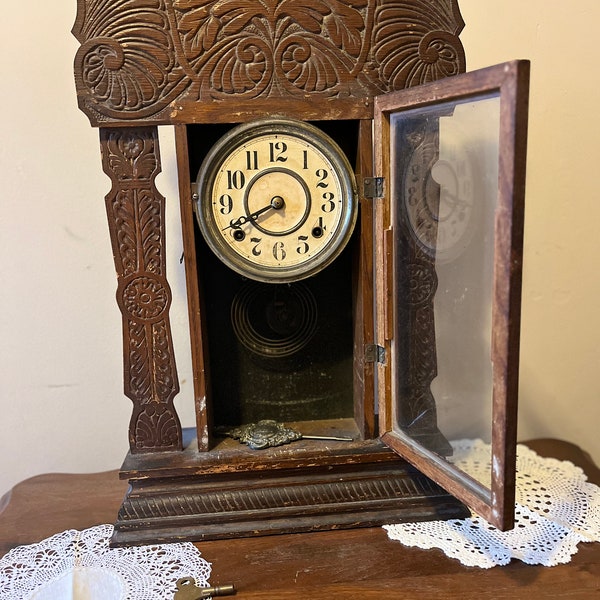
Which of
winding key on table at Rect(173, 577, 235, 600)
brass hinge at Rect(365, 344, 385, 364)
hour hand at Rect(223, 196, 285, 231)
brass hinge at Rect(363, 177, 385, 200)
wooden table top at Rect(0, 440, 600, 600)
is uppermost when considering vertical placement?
brass hinge at Rect(363, 177, 385, 200)

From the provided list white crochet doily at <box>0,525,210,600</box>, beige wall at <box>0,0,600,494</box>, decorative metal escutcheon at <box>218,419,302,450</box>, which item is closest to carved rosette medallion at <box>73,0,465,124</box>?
beige wall at <box>0,0,600,494</box>

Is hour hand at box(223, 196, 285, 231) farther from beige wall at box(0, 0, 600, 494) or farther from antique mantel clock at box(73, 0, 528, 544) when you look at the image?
beige wall at box(0, 0, 600, 494)

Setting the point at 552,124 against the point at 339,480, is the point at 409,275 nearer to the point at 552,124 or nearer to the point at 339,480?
the point at 339,480

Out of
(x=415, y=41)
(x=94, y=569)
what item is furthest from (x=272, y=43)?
(x=94, y=569)

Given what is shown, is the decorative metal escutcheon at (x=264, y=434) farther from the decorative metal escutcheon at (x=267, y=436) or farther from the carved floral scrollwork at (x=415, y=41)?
the carved floral scrollwork at (x=415, y=41)

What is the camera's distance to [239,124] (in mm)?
1304

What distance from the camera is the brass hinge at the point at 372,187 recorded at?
1277 mm

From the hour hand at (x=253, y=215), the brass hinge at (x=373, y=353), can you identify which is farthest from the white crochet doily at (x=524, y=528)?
the hour hand at (x=253, y=215)

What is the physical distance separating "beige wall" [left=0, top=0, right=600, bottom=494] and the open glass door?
2.07 ft

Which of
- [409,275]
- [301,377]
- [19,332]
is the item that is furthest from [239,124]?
[19,332]

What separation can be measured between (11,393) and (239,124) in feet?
3.38

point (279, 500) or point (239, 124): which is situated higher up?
point (239, 124)

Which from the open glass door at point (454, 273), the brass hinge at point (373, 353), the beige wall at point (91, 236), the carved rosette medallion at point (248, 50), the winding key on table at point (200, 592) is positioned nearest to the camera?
the open glass door at point (454, 273)

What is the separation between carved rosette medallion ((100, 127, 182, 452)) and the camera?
1.25 metres
